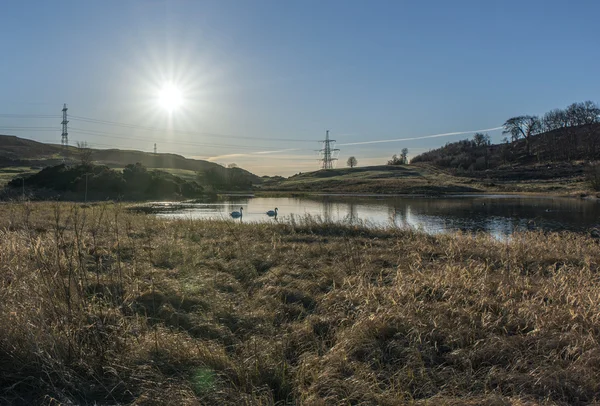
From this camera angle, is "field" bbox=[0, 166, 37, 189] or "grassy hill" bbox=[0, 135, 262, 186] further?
"grassy hill" bbox=[0, 135, 262, 186]

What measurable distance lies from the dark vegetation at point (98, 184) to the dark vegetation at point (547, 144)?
2692 inches

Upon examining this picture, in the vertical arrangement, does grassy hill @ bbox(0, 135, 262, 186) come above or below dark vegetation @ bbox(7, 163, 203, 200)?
above

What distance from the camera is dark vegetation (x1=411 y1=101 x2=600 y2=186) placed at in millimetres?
88812

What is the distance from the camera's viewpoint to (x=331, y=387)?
328cm

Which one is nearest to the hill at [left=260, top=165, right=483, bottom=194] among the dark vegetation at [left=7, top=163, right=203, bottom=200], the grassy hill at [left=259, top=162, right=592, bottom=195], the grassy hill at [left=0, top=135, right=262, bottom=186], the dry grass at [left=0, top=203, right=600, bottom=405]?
the grassy hill at [left=259, top=162, right=592, bottom=195]

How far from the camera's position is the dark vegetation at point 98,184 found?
39406 millimetres

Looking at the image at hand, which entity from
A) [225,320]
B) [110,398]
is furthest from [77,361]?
[225,320]

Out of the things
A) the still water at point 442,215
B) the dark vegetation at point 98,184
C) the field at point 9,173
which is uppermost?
the field at point 9,173

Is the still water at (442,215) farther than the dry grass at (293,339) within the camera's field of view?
Yes

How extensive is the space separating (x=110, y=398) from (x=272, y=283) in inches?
135

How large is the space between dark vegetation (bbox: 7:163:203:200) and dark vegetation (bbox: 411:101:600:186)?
68.4 m

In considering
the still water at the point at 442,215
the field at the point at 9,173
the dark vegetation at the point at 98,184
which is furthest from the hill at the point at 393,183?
the field at the point at 9,173

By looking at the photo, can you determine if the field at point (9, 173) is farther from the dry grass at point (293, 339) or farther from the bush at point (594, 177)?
the bush at point (594, 177)

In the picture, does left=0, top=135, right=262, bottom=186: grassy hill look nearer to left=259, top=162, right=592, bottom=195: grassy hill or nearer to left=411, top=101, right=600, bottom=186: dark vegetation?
left=259, top=162, right=592, bottom=195: grassy hill
